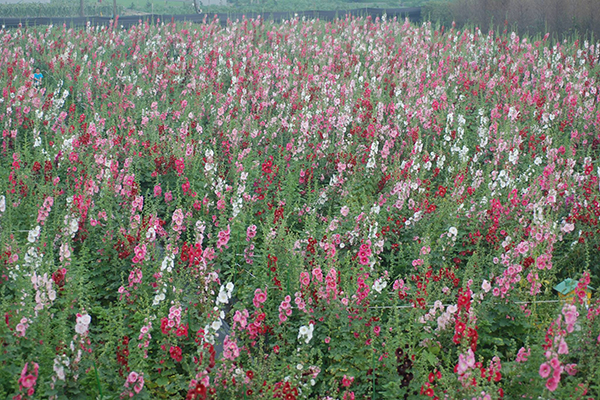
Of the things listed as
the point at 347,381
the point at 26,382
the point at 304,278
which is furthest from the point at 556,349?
the point at 26,382

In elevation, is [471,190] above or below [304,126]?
below

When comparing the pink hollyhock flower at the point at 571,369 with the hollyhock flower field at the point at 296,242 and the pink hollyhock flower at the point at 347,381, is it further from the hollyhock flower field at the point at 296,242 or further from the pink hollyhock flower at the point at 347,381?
the pink hollyhock flower at the point at 347,381

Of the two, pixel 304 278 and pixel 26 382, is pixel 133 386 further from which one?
pixel 304 278

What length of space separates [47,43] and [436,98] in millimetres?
8223

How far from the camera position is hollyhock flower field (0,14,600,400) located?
349cm

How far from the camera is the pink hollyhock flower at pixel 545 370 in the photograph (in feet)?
9.77

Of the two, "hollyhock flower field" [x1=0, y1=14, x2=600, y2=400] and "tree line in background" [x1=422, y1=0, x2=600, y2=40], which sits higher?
"tree line in background" [x1=422, y1=0, x2=600, y2=40]

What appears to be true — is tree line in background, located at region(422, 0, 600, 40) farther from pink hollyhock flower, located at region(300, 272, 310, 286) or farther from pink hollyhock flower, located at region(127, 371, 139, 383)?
pink hollyhock flower, located at region(127, 371, 139, 383)

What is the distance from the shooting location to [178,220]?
4680 millimetres

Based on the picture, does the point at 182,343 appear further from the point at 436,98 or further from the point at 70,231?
the point at 436,98

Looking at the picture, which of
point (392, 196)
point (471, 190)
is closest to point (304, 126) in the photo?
point (392, 196)

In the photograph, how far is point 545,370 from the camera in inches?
118

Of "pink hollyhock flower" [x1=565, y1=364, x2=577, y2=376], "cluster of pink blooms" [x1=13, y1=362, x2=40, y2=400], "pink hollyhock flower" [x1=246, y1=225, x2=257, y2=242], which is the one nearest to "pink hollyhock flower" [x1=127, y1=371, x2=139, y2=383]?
"cluster of pink blooms" [x1=13, y1=362, x2=40, y2=400]

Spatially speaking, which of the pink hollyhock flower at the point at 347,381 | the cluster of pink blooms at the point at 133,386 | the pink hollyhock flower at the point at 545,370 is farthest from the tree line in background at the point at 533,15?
the cluster of pink blooms at the point at 133,386
